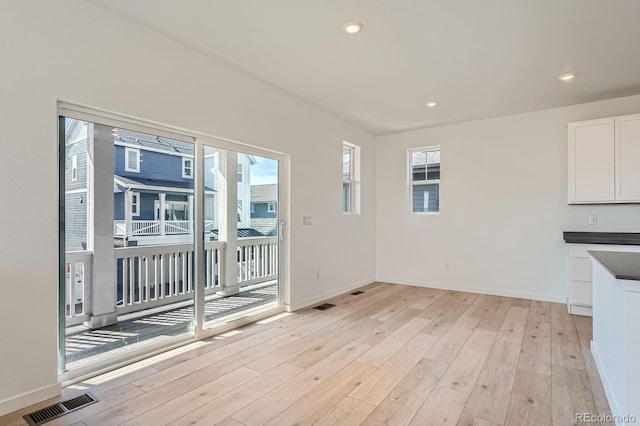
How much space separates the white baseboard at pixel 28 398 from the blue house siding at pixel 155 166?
161 cm

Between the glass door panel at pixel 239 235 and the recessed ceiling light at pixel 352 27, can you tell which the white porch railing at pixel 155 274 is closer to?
the glass door panel at pixel 239 235

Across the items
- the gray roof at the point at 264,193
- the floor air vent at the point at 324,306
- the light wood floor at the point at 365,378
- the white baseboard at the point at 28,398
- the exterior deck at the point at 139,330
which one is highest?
the gray roof at the point at 264,193

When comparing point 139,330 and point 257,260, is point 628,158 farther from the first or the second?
point 139,330

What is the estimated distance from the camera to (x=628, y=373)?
1.71 metres

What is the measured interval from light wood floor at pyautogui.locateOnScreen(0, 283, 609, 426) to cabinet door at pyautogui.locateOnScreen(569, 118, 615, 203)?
5.30 feet

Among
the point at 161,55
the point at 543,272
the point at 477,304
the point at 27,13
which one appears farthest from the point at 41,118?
the point at 543,272

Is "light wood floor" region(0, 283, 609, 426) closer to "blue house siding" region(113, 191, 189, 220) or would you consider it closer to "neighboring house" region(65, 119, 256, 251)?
"neighboring house" region(65, 119, 256, 251)

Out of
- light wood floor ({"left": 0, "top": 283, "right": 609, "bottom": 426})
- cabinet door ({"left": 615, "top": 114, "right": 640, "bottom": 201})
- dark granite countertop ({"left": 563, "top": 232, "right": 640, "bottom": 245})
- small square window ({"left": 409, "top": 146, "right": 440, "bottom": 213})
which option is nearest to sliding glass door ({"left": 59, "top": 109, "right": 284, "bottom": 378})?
light wood floor ({"left": 0, "top": 283, "right": 609, "bottom": 426})

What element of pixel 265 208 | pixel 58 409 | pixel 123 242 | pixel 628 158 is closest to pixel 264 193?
pixel 265 208

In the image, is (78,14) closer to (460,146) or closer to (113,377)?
(113,377)

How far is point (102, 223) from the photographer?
8.63 feet

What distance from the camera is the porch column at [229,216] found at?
3542 millimetres

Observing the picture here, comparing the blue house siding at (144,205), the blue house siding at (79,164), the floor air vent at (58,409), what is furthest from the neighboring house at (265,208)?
the floor air vent at (58,409)

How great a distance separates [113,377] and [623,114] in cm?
637
